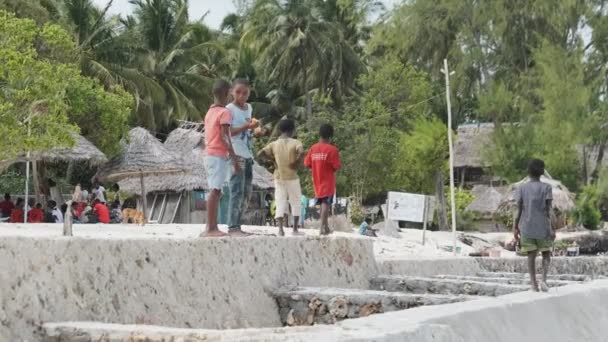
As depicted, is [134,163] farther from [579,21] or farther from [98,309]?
[579,21]

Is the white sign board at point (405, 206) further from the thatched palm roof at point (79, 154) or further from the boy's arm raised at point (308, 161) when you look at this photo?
the boy's arm raised at point (308, 161)

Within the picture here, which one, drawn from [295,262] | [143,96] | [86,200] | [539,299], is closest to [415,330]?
[539,299]

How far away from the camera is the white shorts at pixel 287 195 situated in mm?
9531

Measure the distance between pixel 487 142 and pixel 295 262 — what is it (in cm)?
3365

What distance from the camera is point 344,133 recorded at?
1465 inches

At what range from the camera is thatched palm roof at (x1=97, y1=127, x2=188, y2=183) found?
76.4ft

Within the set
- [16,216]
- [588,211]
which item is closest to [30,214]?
[16,216]

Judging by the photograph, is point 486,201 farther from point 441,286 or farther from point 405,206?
point 441,286

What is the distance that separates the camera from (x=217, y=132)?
308 inches

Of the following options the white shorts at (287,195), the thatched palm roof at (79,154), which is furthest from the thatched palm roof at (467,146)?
the white shorts at (287,195)

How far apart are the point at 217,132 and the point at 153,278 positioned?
5.49ft

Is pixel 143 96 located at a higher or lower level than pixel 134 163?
higher

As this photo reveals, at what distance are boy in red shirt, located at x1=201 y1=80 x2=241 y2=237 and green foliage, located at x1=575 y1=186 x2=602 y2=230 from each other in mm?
29415

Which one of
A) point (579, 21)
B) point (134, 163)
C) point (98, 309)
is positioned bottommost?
point (98, 309)
